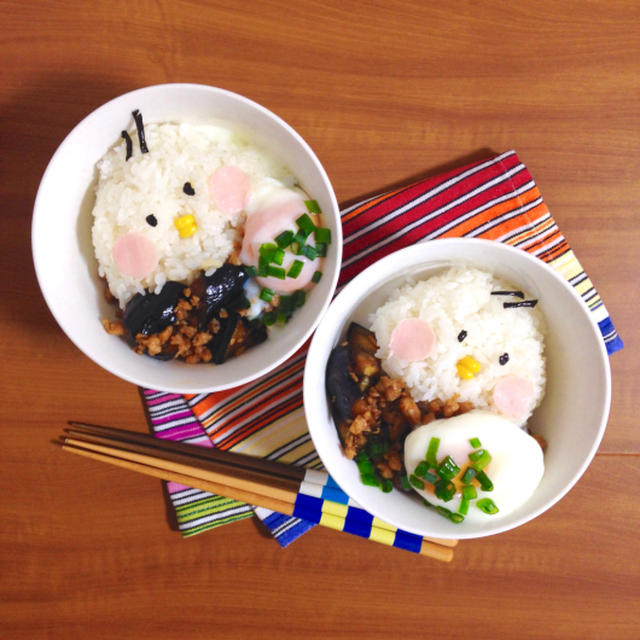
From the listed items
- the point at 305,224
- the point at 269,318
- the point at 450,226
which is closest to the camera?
the point at 305,224

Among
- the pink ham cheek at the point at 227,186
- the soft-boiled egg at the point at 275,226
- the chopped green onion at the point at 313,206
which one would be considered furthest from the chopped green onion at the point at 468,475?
the pink ham cheek at the point at 227,186

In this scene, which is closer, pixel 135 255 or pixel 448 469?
pixel 448 469

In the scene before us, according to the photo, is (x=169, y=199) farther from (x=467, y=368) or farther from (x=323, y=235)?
(x=467, y=368)

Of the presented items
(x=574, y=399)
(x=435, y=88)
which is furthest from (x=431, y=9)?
(x=574, y=399)

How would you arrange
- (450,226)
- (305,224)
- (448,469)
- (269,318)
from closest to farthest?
(448,469), (305,224), (269,318), (450,226)

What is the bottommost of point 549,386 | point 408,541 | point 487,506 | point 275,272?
point 408,541

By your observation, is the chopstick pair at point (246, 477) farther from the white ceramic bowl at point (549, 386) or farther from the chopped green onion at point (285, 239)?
the chopped green onion at point (285, 239)

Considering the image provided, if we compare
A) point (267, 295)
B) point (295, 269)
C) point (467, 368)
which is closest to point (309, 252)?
point (295, 269)

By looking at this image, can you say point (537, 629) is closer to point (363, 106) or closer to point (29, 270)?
point (363, 106)
